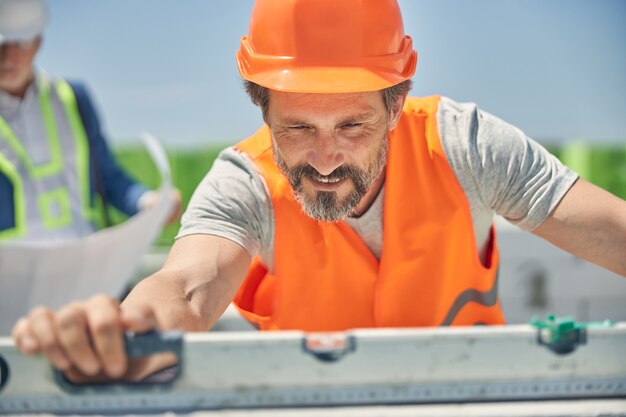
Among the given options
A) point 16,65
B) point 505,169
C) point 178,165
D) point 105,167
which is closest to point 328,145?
point 505,169

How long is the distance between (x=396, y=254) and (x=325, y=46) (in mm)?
746

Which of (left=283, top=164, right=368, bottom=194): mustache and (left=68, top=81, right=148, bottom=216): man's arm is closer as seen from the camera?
(left=283, top=164, right=368, bottom=194): mustache

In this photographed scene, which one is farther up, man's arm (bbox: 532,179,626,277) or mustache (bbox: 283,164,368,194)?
mustache (bbox: 283,164,368,194)

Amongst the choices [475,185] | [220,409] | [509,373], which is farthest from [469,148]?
[220,409]

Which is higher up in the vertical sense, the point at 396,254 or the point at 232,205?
the point at 232,205

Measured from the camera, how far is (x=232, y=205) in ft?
8.34

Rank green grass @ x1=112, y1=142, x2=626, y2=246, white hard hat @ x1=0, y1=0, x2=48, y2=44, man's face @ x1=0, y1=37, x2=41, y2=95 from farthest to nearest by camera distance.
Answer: green grass @ x1=112, y1=142, x2=626, y2=246 → white hard hat @ x1=0, y1=0, x2=48, y2=44 → man's face @ x1=0, y1=37, x2=41, y2=95

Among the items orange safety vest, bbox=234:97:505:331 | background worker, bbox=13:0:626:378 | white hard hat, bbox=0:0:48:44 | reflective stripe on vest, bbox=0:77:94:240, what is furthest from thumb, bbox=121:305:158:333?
white hard hat, bbox=0:0:48:44

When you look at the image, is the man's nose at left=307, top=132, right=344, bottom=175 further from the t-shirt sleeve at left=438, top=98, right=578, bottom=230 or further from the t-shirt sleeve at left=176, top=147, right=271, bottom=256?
the t-shirt sleeve at left=438, top=98, right=578, bottom=230

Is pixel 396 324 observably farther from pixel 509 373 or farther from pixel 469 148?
pixel 509 373

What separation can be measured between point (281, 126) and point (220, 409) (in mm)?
1163

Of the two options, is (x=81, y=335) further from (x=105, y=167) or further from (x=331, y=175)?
(x=105, y=167)

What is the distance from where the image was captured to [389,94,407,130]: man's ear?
8.66ft

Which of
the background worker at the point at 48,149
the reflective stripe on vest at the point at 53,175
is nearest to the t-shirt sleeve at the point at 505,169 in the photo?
the background worker at the point at 48,149
